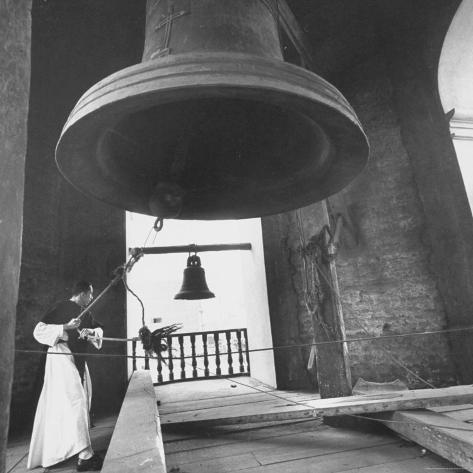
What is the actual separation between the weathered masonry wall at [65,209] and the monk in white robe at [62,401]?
1.48 ft

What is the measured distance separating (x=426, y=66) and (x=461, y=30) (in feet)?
1.36

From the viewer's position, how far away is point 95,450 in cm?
297

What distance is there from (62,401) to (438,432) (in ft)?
8.84

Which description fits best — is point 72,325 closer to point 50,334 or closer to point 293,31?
point 50,334

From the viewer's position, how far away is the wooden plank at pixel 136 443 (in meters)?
1.33

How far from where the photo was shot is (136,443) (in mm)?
1612

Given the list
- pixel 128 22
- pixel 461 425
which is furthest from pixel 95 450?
pixel 128 22

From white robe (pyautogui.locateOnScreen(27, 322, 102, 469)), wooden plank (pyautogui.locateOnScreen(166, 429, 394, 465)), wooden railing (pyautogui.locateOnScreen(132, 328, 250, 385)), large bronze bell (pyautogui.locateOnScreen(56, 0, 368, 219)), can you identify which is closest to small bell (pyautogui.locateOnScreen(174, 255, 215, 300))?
wooden railing (pyautogui.locateOnScreen(132, 328, 250, 385))

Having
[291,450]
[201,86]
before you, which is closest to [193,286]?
[291,450]

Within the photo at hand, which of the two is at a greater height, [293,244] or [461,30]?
[461,30]

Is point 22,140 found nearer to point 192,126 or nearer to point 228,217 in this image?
point 192,126

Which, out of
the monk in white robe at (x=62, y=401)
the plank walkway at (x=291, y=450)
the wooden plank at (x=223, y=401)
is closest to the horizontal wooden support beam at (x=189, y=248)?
the monk in white robe at (x=62, y=401)

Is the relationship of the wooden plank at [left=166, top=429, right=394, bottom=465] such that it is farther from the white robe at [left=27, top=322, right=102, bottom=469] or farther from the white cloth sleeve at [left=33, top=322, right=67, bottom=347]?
the white cloth sleeve at [left=33, top=322, right=67, bottom=347]

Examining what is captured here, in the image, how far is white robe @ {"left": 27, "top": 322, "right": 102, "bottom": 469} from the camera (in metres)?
2.79
